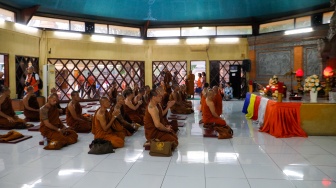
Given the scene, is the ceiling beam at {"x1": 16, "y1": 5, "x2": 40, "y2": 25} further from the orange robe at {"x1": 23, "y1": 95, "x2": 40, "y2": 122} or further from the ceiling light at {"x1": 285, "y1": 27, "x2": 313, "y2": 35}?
the ceiling light at {"x1": 285, "y1": 27, "x2": 313, "y2": 35}

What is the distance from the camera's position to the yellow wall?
761 centimetres

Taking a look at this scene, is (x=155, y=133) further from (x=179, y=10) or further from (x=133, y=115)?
(x=179, y=10)

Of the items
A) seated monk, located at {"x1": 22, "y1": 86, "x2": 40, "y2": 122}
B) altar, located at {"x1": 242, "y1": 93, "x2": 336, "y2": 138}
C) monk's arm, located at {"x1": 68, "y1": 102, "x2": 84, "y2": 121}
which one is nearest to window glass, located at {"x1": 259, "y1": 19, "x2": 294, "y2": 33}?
altar, located at {"x1": 242, "y1": 93, "x2": 336, "y2": 138}

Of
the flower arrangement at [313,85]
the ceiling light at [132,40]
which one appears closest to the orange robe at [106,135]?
the flower arrangement at [313,85]

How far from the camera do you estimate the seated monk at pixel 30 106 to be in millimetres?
5805

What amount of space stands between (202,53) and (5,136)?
771cm

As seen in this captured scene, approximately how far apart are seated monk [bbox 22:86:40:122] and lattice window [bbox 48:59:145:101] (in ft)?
11.2

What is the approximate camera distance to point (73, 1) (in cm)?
880

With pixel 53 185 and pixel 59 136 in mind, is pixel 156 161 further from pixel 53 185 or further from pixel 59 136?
pixel 59 136

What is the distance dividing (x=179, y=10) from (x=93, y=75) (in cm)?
365

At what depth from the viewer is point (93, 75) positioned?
9922mm

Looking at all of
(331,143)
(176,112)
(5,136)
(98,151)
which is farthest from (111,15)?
(331,143)

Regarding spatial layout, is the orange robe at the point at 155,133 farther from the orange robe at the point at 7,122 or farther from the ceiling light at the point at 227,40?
the ceiling light at the point at 227,40

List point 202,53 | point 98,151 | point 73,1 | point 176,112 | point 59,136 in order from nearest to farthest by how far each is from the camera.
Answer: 1. point 98,151
2. point 59,136
3. point 176,112
4. point 73,1
5. point 202,53
